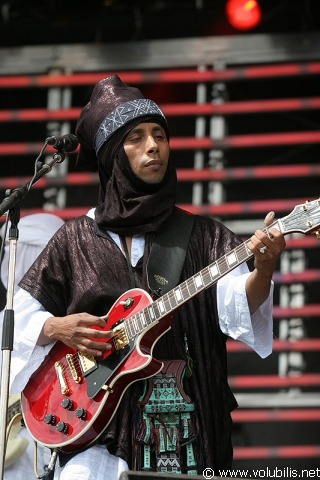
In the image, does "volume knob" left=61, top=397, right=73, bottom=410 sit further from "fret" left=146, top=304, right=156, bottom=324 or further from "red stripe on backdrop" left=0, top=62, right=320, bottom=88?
"red stripe on backdrop" left=0, top=62, right=320, bottom=88

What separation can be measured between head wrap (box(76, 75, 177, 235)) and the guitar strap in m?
0.06

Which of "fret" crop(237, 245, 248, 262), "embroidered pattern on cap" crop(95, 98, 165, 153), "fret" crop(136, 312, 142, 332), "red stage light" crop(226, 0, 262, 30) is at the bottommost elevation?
Answer: "fret" crop(136, 312, 142, 332)

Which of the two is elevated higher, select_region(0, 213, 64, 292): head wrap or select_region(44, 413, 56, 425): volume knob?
select_region(0, 213, 64, 292): head wrap

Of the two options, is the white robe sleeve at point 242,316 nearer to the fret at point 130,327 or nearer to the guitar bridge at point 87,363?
the fret at point 130,327

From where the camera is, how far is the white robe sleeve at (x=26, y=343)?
17.1 feet

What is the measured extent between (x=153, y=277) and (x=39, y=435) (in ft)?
2.66

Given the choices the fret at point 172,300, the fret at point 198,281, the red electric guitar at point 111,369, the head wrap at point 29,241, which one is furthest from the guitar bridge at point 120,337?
the head wrap at point 29,241

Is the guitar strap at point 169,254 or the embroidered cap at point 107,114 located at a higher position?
the embroidered cap at point 107,114

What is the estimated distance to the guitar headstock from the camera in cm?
453

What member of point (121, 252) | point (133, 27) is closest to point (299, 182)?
point (133, 27)

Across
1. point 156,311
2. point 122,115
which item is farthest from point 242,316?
point 122,115

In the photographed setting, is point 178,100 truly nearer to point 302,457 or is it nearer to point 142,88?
point 142,88

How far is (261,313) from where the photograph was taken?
4.97 meters

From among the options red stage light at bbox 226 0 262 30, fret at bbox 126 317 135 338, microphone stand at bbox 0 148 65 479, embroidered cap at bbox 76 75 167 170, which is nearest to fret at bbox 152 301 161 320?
fret at bbox 126 317 135 338
